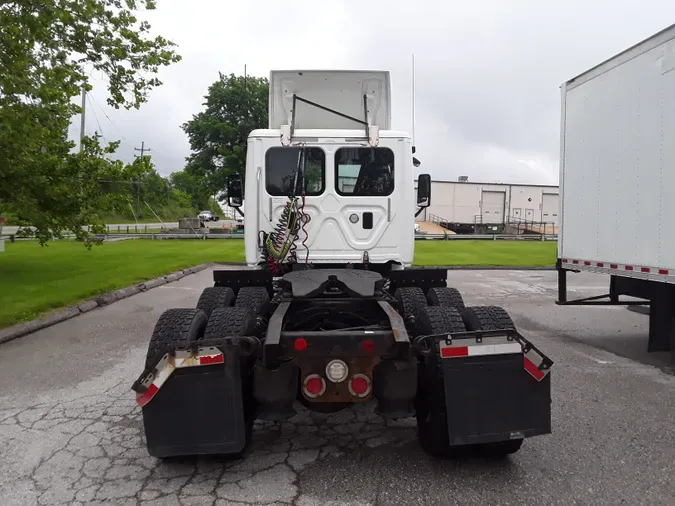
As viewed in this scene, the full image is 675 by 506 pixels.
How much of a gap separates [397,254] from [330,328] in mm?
1998

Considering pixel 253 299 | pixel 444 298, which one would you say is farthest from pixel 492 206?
pixel 253 299

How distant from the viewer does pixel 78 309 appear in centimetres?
959

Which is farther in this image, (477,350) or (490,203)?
(490,203)

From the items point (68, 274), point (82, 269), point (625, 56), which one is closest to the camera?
point (625, 56)

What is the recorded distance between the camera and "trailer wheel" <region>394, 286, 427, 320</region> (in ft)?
14.5

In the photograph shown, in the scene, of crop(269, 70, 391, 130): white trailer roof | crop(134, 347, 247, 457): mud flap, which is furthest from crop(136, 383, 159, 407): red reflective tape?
crop(269, 70, 391, 130): white trailer roof

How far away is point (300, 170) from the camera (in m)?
5.76

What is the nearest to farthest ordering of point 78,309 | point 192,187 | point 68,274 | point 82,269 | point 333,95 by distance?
1. point 333,95
2. point 78,309
3. point 68,274
4. point 82,269
5. point 192,187

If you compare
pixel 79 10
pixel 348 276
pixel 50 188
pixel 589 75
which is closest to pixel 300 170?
pixel 348 276

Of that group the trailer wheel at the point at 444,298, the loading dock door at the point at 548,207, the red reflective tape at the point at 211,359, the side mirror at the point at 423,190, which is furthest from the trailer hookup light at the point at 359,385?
the loading dock door at the point at 548,207

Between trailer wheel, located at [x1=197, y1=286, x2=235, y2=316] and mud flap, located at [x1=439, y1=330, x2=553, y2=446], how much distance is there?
244cm

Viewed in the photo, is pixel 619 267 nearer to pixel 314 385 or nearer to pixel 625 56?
pixel 625 56

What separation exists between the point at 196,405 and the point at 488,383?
72.2 inches

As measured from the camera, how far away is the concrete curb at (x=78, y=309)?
7702mm
